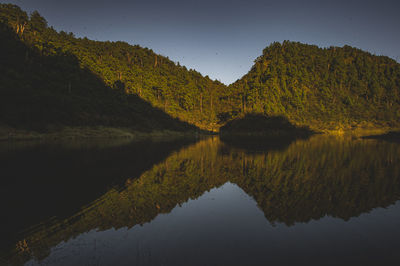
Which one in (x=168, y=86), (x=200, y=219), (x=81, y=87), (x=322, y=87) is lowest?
(x=200, y=219)

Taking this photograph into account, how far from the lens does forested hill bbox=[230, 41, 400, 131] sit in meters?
88.1

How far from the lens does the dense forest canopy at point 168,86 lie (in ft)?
177

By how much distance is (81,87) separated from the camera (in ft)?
235

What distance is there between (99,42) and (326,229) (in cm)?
16817

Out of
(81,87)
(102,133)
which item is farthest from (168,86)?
(102,133)

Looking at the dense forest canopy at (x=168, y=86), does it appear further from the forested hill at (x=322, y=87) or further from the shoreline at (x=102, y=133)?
the shoreline at (x=102, y=133)

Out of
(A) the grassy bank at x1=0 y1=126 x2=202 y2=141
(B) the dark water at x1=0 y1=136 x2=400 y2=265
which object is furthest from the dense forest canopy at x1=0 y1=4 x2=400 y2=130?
(B) the dark water at x1=0 y1=136 x2=400 y2=265

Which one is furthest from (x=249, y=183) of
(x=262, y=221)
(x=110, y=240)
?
(x=110, y=240)

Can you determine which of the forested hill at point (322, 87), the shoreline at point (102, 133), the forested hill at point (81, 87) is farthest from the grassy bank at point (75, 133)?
the forested hill at point (322, 87)

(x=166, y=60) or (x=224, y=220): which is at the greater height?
(x=166, y=60)

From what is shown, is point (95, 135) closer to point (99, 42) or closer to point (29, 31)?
point (29, 31)

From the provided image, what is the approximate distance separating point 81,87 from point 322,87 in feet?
361

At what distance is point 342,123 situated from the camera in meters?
84.3

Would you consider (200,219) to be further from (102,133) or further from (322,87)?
(322,87)
